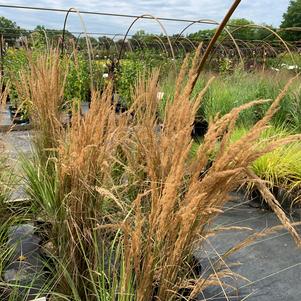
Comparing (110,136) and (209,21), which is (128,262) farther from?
(209,21)

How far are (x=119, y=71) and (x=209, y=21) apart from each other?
2436 mm

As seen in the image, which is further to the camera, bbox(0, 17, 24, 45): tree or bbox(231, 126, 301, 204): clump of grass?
bbox(0, 17, 24, 45): tree

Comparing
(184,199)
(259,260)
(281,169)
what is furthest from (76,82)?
(184,199)

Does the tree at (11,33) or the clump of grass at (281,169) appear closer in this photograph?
the clump of grass at (281,169)

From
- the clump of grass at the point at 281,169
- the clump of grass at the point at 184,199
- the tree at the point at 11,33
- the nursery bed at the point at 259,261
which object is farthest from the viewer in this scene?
the tree at the point at 11,33

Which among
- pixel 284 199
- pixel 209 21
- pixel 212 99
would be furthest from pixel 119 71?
pixel 284 199

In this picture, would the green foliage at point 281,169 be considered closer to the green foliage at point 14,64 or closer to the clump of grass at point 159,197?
the clump of grass at point 159,197

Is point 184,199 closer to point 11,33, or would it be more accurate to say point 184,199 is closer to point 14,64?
point 14,64

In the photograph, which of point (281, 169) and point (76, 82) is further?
point (76, 82)

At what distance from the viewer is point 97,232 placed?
4.90ft

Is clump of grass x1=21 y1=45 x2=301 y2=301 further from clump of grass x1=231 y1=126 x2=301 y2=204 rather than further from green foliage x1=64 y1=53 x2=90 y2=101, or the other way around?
green foliage x1=64 y1=53 x2=90 y2=101

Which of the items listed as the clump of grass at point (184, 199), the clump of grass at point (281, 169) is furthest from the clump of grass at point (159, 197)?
the clump of grass at point (281, 169)

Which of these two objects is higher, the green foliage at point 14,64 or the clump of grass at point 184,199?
the clump of grass at point 184,199

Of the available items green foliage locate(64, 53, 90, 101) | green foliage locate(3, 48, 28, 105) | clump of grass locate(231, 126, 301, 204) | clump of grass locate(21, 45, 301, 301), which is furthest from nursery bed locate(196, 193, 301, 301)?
green foliage locate(3, 48, 28, 105)
